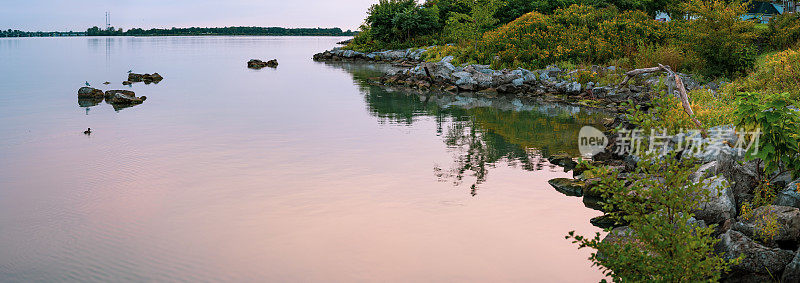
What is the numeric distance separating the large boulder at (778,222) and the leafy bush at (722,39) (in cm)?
1895

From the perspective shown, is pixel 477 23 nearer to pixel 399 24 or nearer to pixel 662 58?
pixel 662 58

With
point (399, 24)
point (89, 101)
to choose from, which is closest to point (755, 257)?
point (89, 101)

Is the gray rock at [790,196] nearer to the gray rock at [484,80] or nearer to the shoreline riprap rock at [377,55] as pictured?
the gray rock at [484,80]

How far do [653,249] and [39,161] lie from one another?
16768 mm

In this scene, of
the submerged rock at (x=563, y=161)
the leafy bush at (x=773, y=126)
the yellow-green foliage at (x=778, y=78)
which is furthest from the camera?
the yellow-green foliage at (x=778, y=78)

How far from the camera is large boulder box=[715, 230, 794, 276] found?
8.52 metres

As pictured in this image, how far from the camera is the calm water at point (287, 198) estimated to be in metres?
9.95

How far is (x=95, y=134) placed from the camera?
870 inches

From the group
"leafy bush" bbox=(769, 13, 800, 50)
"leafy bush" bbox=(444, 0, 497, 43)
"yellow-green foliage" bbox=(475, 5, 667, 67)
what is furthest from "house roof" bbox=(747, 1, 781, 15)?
"leafy bush" bbox=(769, 13, 800, 50)

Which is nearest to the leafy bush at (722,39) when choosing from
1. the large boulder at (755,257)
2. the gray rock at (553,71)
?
the gray rock at (553,71)

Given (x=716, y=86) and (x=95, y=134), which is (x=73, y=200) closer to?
(x=95, y=134)

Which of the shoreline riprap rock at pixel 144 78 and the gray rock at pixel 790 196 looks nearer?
the gray rock at pixel 790 196

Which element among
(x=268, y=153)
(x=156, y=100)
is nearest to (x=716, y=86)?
(x=268, y=153)

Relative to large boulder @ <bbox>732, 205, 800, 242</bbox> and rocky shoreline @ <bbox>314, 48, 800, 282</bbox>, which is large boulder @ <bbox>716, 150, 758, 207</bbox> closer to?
rocky shoreline @ <bbox>314, 48, 800, 282</bbox>
